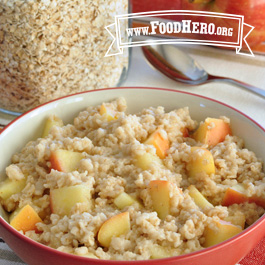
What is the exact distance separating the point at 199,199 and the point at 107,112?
1.26 ft

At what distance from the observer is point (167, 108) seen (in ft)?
4.29

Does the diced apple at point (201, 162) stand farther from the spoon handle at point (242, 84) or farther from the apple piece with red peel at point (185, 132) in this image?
the spoon handle at point (242, 84)

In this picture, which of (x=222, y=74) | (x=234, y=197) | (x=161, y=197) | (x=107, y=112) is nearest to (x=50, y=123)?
(x=107, y=112)

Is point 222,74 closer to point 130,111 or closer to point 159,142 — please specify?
point 130,111

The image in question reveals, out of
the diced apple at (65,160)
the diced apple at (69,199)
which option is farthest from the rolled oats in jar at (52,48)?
the diced apple at (69,199)

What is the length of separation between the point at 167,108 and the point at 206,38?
26.4 inches

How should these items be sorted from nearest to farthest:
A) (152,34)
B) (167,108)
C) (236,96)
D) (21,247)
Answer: (21,247) → (167,108) → (236,96) → (152,34)

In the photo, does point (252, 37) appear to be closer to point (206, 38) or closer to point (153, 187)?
point (206, 38)

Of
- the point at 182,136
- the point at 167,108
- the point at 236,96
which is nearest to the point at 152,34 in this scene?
the point at 236,96

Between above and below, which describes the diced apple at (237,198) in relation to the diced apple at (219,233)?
above

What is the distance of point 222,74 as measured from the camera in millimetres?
1809

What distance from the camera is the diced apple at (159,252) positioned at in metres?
0.83

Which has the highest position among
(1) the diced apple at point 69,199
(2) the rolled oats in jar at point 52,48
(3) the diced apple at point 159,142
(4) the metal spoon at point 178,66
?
(4) the metal spoon at point 178,66

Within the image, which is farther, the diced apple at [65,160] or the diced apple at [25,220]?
the diced apple at [65,160]
